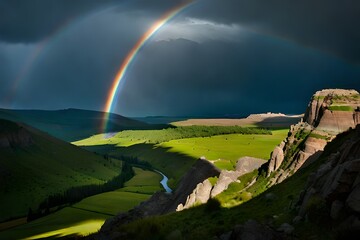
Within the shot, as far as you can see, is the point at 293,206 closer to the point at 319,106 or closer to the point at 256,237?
the point at 256,237

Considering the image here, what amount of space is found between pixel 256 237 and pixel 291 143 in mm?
33086

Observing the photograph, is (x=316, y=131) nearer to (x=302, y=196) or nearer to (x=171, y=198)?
(x=302, y=196)

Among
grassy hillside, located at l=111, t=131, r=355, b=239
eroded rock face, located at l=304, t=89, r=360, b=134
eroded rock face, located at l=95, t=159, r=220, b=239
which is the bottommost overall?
eroded rock face, located at l=95, t=159, r=220, b=239

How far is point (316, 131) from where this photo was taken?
48.6 meters

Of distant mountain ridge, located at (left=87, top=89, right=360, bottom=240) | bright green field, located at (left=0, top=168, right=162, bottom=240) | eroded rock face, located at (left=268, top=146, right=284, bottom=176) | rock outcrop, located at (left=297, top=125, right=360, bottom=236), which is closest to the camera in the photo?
rock outcrop, located at (left=297, top=125, right=360, bottom=236)

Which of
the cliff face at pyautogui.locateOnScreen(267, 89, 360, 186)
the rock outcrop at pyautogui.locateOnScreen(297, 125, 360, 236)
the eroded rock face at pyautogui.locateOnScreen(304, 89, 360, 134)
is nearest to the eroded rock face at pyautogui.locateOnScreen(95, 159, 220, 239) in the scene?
the cliff face at pyautogui.locateOnScreen(267, 89, 360, 186)

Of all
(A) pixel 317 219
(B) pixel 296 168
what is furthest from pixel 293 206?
(B) pixel 296 168

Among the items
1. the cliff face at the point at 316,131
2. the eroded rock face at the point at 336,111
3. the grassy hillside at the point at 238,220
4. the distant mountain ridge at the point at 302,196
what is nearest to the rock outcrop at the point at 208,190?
the distant mountain ridge at the point at 302,196

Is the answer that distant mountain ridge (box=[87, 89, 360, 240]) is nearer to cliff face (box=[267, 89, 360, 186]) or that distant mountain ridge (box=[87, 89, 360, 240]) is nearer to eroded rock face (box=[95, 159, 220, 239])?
cliff face (box=[267, 89, 360, 186])

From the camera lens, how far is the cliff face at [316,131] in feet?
147

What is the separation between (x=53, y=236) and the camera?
122000mm

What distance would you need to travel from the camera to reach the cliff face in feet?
147

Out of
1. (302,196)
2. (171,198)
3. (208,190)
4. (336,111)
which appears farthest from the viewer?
(171,198)

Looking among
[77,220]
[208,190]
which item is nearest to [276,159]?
[208,190]
